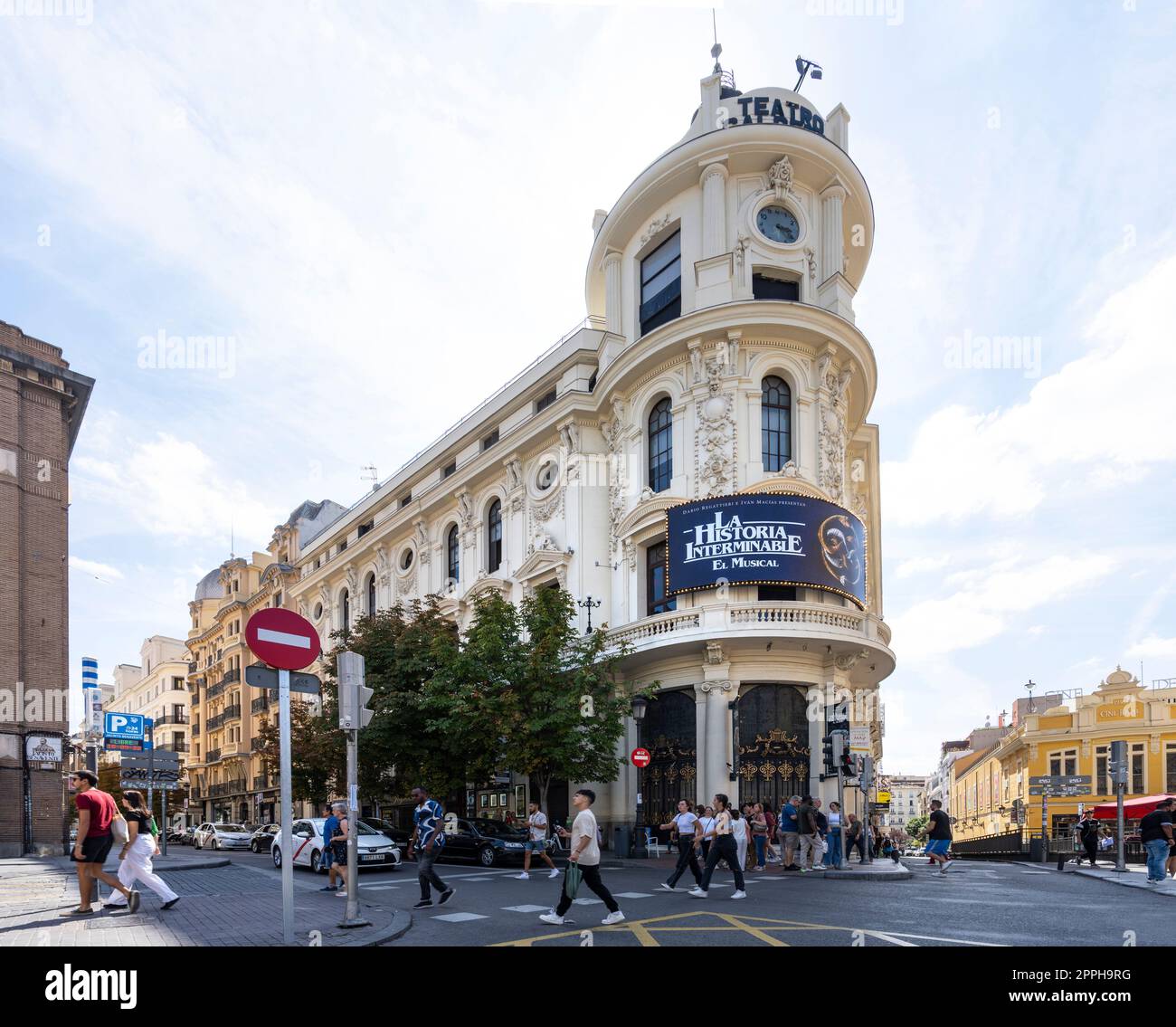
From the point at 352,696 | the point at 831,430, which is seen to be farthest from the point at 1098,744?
the point at 352,696

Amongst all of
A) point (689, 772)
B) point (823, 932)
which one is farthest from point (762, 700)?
point (823, 932)

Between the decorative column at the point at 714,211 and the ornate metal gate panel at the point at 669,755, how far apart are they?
13.3 meters

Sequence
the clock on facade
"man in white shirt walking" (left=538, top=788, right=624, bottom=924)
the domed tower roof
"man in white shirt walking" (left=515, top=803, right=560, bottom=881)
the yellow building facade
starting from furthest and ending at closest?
the domed tower roof, the yellow building facade, the clock on facade, "man in white shirt walking" (left=515, top=803, right=560, bottom=881), "man in white shirt walking" (left=538, top=788, right=624, bottom=924)

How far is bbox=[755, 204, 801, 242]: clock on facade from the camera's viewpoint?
28.9 m

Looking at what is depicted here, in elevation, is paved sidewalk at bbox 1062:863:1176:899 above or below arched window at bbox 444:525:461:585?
below

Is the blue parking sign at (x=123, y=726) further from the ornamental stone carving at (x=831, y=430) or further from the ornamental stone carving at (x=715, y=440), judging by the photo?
the ornamental stone carving at (x=831, y=430)

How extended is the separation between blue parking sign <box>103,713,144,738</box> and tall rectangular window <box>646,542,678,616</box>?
1734cm

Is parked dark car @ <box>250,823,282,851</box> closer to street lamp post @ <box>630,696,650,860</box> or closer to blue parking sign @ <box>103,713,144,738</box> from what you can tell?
blue parking sign @ <box>103,713,144,738</box>

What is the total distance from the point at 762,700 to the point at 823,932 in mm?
16149

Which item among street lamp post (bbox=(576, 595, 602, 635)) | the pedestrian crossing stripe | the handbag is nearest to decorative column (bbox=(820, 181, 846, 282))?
street lamp post (bbox=(576, 595, 602, 635))

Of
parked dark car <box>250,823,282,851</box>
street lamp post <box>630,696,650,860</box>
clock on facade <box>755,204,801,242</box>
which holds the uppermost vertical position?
clock on facade <box>755,204,801,242</box>
